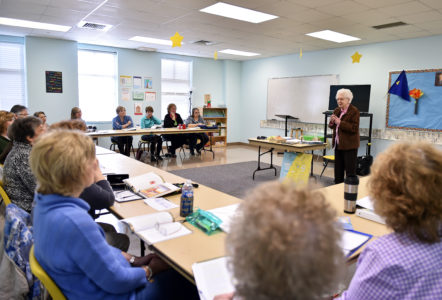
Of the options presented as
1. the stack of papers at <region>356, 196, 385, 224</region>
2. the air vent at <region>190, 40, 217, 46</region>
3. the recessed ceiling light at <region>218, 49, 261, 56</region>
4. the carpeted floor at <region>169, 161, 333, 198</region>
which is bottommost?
the carpeted floor at <region>169, 161, 333, 198</region>

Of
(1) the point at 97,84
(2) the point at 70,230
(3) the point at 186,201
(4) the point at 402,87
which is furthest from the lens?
(1) the point at 97,84

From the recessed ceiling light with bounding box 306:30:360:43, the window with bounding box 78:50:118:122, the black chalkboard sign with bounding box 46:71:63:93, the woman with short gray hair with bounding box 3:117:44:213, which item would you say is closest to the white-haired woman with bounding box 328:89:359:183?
the recessed ceiling light with bounding box 306:30:360:43

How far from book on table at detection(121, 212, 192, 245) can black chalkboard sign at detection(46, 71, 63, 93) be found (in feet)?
21.8

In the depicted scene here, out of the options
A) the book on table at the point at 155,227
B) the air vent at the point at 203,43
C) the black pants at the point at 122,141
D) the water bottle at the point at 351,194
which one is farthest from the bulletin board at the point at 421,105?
the book on table at the point at 155,227

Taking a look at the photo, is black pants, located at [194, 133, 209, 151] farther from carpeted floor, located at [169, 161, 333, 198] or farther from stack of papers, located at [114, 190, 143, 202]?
stack of papers, located at [114, 190, 143, 202]

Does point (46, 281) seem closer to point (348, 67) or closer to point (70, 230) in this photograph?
point (70, 230)

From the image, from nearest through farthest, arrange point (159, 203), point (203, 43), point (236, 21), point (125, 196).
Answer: point (159, 203), point (125, 196), point (236, 21), point (203, 43)

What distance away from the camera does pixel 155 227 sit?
5.28 feet

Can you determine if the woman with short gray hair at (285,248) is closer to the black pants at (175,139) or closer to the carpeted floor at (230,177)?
the carpeted floor at (230,177)

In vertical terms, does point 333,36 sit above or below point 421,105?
above

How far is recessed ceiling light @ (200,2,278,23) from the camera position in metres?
4.59

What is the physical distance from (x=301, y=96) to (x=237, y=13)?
3986 mm

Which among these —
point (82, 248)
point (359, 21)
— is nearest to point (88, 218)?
point (82, 248)

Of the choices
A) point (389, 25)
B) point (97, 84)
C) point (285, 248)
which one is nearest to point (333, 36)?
point (389, 25)
